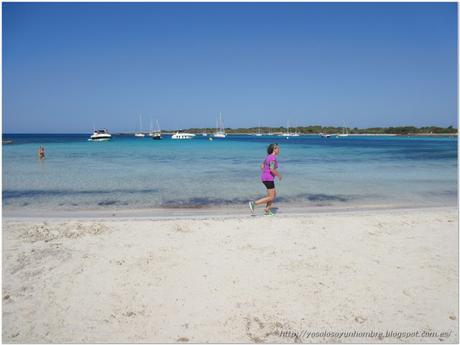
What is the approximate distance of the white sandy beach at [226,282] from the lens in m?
3.67

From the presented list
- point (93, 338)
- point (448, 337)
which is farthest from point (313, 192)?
point (93, 338)

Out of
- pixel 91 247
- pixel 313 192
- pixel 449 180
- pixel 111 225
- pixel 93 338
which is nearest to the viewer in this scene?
pixel 93 338

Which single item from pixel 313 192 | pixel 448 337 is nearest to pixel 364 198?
pixel 313 192

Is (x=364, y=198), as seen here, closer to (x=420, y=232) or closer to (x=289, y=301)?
(x=420, y=232)

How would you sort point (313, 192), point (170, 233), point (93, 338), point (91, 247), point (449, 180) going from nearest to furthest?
1. point (93, 338)
2. point (91, 247)
3. point (170, 233)
4. point (313, 192)
5. point (449, 180)

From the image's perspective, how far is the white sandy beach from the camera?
3.67m

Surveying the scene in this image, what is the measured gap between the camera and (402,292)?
434 centimetres

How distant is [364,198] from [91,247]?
30.9ft

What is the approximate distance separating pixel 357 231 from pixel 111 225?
5.22 meters

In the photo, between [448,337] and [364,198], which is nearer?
[448,337]

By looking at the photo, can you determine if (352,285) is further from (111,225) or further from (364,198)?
(364,198)

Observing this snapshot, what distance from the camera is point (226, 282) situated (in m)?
4.57

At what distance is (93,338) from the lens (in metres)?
3.55

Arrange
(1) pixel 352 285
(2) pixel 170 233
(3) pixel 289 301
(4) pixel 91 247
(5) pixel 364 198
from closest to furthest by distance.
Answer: (3) pixel 289 301 → (1) pixel 352 285 → (4) pixel 91 247 → (2) pixel 170 233 → (5) pixel 364 198
